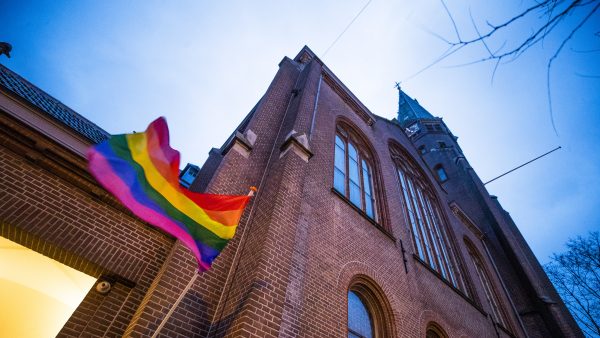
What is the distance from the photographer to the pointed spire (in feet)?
107

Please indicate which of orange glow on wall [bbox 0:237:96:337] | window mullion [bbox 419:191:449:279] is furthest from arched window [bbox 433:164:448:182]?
orange glow on wall [bbox 0:237:96:337]

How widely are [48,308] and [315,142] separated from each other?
695cm

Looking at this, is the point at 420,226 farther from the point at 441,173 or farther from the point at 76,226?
the point at 441,173

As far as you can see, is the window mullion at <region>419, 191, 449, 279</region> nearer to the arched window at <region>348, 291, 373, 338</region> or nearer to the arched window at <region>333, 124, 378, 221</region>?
the arched window at <region>333, 124, 378, 221</region>

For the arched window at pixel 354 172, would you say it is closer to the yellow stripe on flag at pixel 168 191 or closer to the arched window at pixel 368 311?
the arched window at pixel 368 311

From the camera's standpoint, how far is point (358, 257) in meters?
6.27

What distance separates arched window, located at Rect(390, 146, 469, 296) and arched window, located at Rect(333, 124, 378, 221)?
6.92 feet

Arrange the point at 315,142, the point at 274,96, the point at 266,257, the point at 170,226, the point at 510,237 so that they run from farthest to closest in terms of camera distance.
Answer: the point at 510,237
the point at 274,96
the point at 315,142
the point at 266,257
the point at 170,226

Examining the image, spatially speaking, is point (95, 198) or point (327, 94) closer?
point (95, 198)

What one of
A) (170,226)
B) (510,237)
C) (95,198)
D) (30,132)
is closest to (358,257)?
(170,226)

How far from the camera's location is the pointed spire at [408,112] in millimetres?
32625

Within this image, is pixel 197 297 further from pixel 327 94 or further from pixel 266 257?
pixel 327 94

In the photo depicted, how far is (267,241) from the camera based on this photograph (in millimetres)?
4484

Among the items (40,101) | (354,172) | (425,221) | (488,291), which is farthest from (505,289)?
(40,101)
